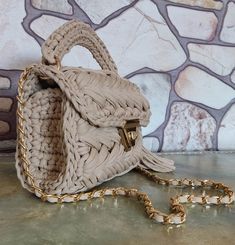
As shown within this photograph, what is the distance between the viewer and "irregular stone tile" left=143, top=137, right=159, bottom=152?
954 mm

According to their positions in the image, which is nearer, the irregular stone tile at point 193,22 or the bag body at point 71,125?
the bag body at point 71,125

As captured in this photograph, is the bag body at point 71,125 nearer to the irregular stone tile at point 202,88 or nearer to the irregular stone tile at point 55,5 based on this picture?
the irregular stone tile at point 55,5

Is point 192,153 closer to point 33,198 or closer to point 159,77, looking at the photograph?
point 159,77

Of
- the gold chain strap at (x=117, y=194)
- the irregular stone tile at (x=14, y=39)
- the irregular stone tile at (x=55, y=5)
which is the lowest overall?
the gold chain strap at (x=117, y=194)

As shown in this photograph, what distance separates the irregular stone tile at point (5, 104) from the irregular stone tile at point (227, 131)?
20.8 inches

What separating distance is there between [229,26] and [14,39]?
1.79ft

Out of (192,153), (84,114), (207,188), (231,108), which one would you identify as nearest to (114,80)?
(84,114)

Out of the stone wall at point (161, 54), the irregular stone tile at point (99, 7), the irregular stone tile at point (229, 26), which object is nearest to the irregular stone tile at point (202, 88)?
the stone wall at point (161, 54)

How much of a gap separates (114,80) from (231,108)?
55cm

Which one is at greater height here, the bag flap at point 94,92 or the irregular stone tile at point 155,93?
the bag flap at point 94,92

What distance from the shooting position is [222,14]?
1.02 m

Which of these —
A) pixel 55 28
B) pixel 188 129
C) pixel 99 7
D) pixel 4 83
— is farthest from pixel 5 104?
pixel 188 129

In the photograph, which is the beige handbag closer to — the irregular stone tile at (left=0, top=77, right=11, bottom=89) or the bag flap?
the bag flap

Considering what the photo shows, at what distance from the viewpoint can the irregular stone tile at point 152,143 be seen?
0.95 metres
